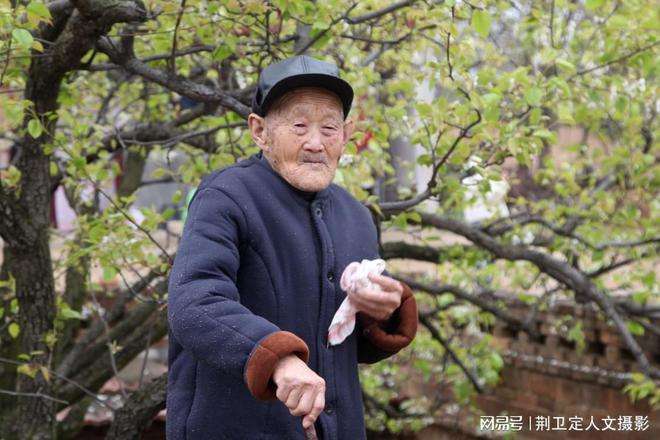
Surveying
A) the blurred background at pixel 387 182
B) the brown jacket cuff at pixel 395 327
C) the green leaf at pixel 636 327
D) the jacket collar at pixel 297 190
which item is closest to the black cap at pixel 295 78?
the jacket collar at pixel 297 190

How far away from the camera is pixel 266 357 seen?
2.12 metres

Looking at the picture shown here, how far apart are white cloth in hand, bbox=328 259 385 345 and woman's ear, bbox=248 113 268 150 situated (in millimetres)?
438

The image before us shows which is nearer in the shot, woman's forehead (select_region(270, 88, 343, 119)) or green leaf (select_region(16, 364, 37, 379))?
woman's forehead (select_region(270, 88, 343, 119))

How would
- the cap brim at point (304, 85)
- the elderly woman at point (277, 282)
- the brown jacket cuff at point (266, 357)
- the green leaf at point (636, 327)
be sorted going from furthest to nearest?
the green leaf at point (636, 327)
the cap brim at point (304, 85)
the elderly woman at point (277, 282)
the brown jacket cuff at point (266, 357)

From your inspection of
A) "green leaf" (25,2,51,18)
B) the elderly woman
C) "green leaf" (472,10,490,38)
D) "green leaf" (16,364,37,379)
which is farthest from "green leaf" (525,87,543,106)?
"green leaf" (16,364,37,379)

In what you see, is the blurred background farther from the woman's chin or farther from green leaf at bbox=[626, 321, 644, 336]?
the woman's chin

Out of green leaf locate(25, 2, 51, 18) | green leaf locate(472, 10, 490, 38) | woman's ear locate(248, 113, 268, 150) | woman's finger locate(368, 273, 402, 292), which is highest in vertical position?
green leaf locate(472, 10, 490, 38)

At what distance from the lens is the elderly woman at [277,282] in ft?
7.36

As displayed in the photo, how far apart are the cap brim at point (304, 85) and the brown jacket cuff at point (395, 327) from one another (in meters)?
0.58

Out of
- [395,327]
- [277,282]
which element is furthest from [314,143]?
[395,327]

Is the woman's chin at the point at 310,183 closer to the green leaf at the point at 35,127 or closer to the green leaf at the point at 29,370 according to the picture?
the green leaf at the point at 35,127

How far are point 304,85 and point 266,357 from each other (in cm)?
82

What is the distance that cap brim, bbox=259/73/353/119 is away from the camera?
2557mm

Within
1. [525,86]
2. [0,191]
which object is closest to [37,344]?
[0,191]
